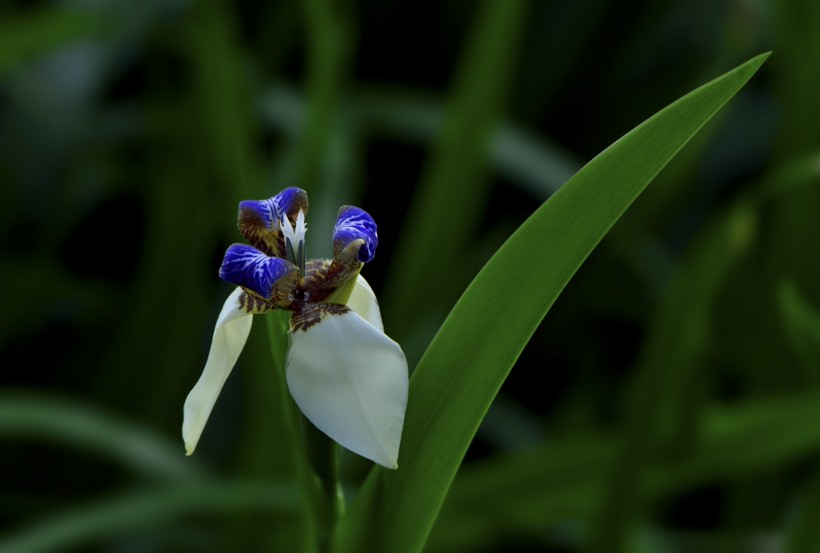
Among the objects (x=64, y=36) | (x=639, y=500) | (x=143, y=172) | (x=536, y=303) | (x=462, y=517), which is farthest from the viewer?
(x=143, y=172)

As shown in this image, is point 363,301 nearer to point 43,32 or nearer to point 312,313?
point 312,313

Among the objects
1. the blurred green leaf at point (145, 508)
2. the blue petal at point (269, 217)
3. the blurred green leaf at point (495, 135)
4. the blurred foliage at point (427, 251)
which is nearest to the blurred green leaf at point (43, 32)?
the blurred foliage at point (427, 251)

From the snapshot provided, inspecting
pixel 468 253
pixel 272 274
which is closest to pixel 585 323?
pixel 468 253

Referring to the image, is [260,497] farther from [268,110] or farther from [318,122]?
[268,110]

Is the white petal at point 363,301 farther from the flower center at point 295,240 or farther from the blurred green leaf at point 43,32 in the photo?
the blurred green leaf at point 43,32

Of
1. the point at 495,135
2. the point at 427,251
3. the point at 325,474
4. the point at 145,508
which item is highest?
the point at 495,135

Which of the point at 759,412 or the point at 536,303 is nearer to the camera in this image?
the point at 536,303

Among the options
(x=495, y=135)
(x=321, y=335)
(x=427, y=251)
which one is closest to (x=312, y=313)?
(x=321, y=335)
